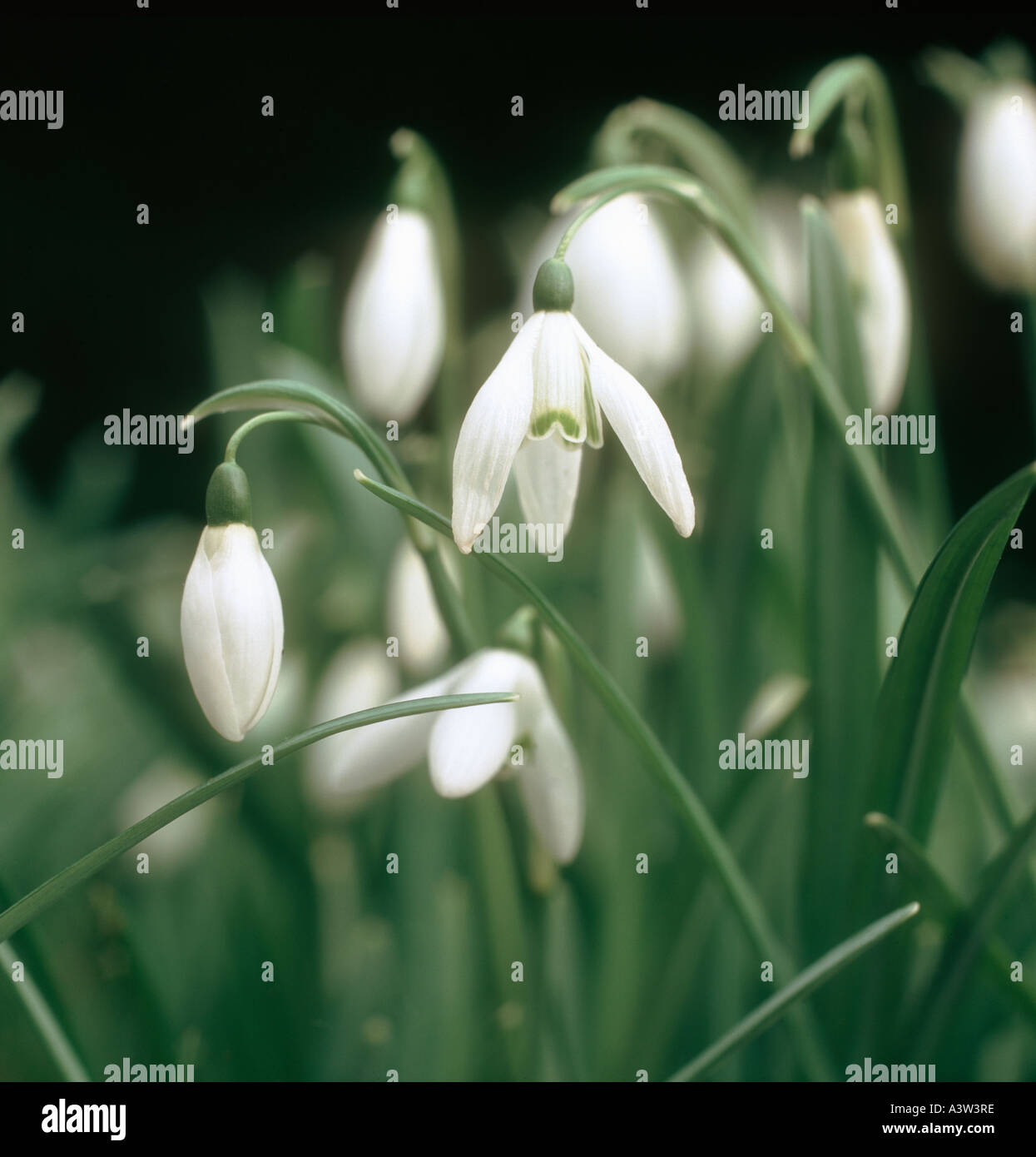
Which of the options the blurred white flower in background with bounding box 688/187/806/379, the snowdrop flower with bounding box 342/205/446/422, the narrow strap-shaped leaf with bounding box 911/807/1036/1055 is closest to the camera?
the narrow strap-shaped leaf with bounding box 911/807/1036/1055

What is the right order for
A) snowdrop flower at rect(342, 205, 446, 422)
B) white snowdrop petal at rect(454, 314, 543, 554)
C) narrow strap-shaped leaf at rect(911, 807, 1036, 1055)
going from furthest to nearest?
snowdrop flower at rect(342, 205, 446, 422)
narrow strap-shaped leaf at rect(911, 807, 1036, 1055)
white snowdrop petal at rect(454, 314, 543, 554)

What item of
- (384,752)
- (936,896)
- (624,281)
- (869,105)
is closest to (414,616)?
(384,752)

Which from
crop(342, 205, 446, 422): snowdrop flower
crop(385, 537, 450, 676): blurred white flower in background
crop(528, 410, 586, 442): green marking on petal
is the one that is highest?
crop(342, 205, 446, 422): snowdrop flower

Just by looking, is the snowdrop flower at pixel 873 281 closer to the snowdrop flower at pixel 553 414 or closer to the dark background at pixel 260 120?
the dark background at pixel 260 120

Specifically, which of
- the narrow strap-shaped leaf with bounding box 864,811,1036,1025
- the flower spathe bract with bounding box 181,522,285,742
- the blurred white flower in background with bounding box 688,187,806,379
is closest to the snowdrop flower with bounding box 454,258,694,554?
the flower spathe bract with bounding box 181,522,285,742

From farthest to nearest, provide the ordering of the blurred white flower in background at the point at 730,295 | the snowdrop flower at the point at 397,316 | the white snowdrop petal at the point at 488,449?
the blurred white flower in background at the point at 730,295 → the snowdrop flower at the point at 397,316 → the white snowdrop petal at the point at 488,449

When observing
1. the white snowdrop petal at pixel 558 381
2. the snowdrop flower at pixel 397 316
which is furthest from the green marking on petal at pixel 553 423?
the snowdrop flower at pixel 397 316

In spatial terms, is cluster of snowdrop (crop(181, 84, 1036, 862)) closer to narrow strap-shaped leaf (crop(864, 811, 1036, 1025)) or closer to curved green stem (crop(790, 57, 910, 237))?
curved green stem (crop(790, 57, 910, 237))
